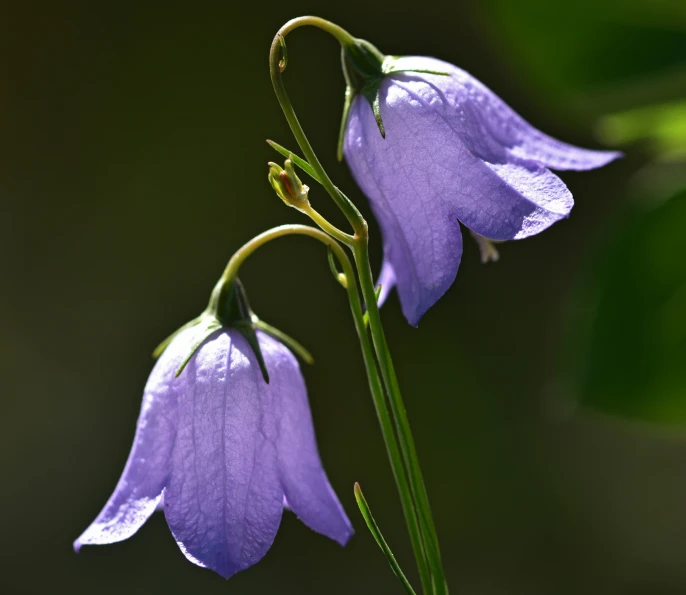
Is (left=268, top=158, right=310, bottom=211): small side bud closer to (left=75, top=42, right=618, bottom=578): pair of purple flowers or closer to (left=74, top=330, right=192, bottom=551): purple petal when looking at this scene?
(left=75, top=42, right=618, bottom=578): pair of purple flowers

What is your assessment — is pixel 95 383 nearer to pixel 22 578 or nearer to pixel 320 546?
pixel 22 578

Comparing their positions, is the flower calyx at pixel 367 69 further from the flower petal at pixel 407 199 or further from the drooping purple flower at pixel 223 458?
the drooping purple flower at pixel 223 458

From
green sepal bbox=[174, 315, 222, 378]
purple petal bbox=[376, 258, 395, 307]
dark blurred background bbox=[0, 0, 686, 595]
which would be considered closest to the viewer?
green sepal bbox=[174, 315, 222, 378]

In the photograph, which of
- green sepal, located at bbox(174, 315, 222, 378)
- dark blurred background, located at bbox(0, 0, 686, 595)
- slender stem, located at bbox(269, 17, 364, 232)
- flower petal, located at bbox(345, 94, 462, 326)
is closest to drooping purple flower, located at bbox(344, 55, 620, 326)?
flower petal, located at bbox(345, 94, 462, 326)

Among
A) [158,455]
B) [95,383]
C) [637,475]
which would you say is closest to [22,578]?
[95,383]

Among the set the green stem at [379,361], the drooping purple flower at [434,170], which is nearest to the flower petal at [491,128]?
the drooping purple flower at [434,170]

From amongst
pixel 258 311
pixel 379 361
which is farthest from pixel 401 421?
pixel 258 311

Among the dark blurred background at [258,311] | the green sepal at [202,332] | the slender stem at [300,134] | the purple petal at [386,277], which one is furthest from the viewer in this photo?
the dark blurred background at [258,311]

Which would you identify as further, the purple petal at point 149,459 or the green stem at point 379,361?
the purple petal at point 149,459

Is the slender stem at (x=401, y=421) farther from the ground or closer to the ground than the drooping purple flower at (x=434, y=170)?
closer to the ground
